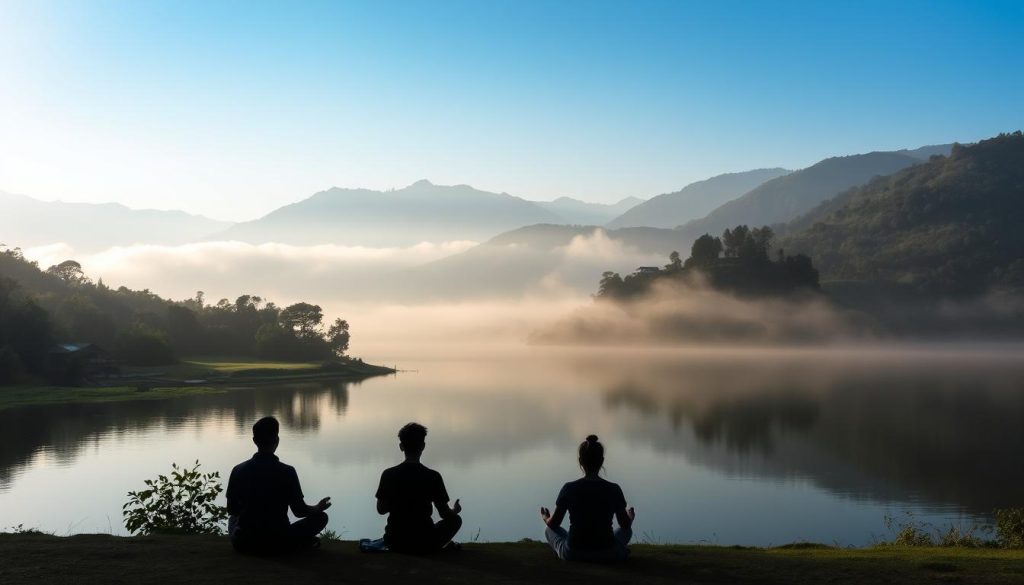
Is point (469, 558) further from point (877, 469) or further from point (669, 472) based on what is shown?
point (877, 469)

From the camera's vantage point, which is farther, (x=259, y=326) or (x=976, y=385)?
(x=259, y=326)

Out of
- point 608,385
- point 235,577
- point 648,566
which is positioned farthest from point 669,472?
point 608,385

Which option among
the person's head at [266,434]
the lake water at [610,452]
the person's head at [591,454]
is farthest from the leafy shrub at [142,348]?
the person's head at [591,454]

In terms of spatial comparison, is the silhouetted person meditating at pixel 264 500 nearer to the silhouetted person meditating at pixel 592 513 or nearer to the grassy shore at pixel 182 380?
the silhouetted person meditating at pixel 592 513

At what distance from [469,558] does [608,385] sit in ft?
291

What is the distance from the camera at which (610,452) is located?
4394cm

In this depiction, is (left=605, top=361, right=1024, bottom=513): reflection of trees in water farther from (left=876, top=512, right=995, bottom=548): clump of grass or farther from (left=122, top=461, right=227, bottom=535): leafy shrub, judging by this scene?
(left=122, top=461, right=227, bottom=535): leafy shrub

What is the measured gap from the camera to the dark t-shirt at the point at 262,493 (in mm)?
9797

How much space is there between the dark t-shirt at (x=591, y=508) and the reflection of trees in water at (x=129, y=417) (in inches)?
1219

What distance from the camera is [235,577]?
913 cm

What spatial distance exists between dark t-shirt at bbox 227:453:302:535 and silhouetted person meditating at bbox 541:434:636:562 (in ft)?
10.8

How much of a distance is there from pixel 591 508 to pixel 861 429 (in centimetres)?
5047

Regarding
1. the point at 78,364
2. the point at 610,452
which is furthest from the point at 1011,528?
the point at 78,364

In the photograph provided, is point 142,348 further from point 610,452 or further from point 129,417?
point 610,452
